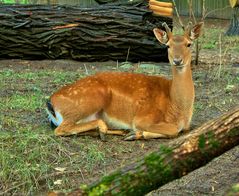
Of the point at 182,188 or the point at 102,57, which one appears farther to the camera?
the point at 102,57

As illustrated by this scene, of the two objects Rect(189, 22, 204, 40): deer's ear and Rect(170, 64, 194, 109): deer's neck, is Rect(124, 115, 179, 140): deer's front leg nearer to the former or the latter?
Rect(170, 64, 194, 109): deer's neck

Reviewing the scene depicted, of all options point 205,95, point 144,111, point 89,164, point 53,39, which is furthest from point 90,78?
point 53,39

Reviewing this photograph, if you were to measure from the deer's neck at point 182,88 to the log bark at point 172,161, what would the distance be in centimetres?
265

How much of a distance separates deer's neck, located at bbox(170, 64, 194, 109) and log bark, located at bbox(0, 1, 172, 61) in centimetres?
464

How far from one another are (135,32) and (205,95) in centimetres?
320

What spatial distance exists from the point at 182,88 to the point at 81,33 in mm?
4913

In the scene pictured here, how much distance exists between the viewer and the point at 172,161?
13.2ft

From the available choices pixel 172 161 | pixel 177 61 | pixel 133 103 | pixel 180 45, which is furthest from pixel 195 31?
pixel 172 161

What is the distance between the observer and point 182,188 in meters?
5.38

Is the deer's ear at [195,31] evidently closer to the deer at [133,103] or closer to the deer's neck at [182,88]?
the deer at [133,103]

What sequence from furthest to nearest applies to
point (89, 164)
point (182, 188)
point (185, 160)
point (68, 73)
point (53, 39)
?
point (53, 39)
point (68, 73)
point (89, 164)
point (182, 188)
point (185, 160)

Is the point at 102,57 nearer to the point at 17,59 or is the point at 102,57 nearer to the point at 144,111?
the point at 17,59

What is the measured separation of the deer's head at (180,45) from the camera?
273 inches

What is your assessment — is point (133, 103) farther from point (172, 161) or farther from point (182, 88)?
point (172, 161)
